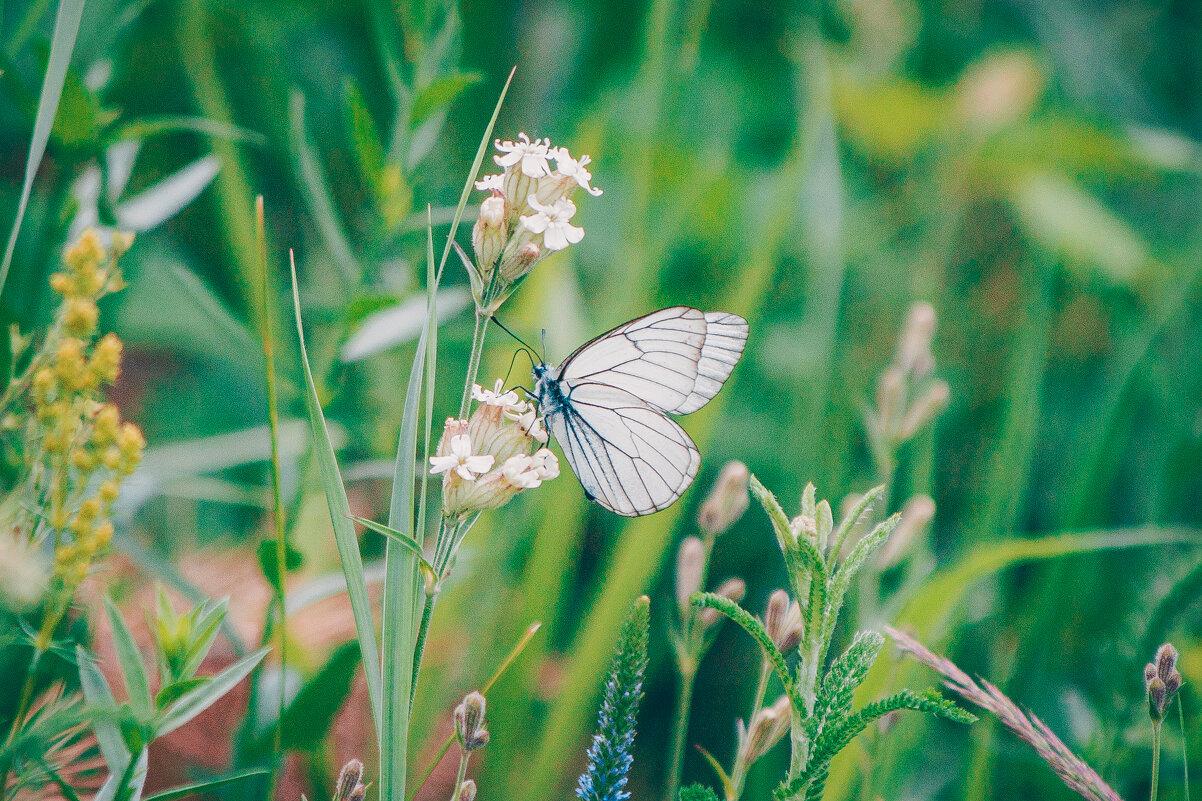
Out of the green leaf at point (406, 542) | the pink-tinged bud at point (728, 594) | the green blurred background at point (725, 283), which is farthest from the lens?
the green blurred background at point (725, 283)

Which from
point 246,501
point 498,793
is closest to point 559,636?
point 498,793

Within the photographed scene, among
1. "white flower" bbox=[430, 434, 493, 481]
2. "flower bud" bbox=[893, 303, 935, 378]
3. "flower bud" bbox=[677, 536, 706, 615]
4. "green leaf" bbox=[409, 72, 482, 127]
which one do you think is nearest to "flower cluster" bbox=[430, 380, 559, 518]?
"white flower" bbox=[430, 434, 493, 481]

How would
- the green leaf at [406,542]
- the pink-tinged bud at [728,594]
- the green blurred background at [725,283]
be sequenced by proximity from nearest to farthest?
the green leaf at [406,542]
the pink-tinged bud at [728,594]
the green blurred background at [725,283]

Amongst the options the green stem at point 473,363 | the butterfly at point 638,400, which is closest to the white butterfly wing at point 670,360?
the butterfly at point 638,400

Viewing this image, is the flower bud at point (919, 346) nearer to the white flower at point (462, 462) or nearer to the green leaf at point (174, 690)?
the white flower at point (462, 462)

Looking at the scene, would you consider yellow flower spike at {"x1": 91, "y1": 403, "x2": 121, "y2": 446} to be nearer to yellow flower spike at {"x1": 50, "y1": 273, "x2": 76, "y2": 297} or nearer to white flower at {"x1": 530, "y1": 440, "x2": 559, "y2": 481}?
yellow flower spike at {"x1": 50, "y1": 273, "x2": 76, "y2": 297}

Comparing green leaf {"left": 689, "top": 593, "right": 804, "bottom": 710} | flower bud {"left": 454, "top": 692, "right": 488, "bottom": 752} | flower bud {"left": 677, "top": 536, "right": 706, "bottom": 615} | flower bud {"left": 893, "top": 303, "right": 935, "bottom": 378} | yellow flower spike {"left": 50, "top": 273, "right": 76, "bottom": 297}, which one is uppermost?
flower bud {"left": 893, "top": 303, "right": 935, "bottom": 378}
